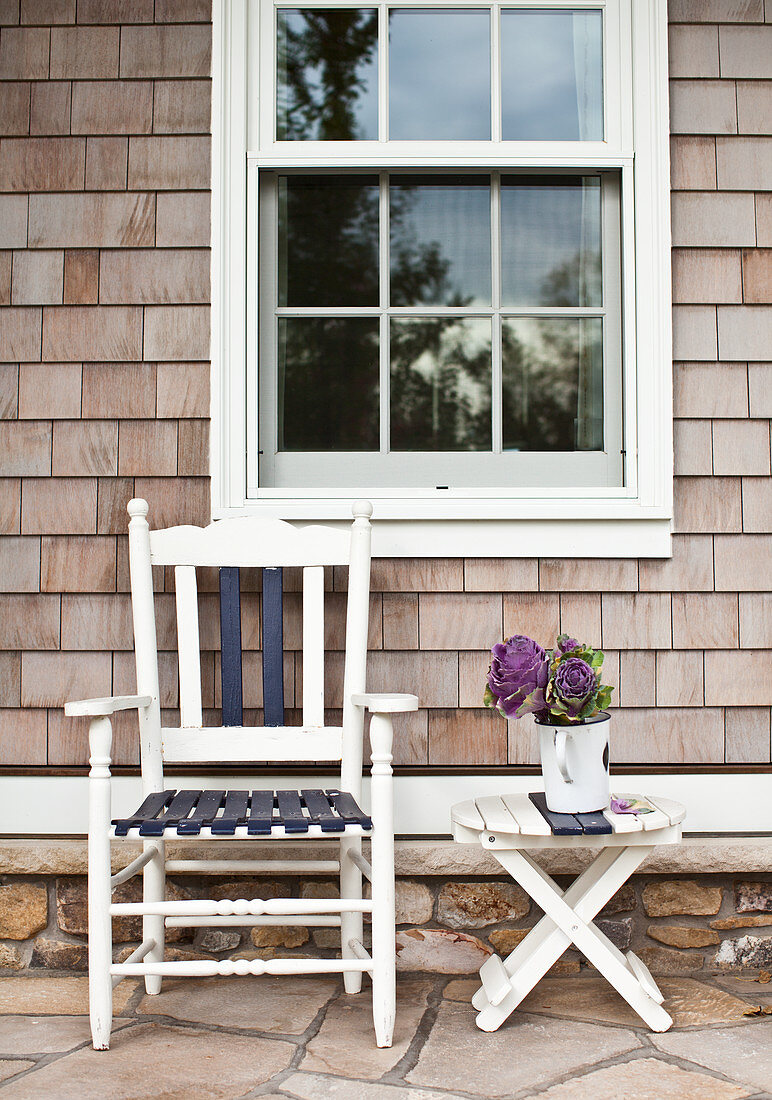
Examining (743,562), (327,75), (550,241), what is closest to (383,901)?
(743,562)

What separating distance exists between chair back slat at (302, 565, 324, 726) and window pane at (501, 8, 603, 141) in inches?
50.6

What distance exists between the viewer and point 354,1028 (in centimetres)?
189

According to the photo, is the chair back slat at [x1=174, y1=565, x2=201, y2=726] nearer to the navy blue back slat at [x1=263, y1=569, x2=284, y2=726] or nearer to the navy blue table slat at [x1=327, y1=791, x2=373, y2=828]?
the navy blue back slat at [x1=263, y1=569, x2=284, y2=726]

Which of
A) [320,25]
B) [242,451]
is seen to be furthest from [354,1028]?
[320,25]

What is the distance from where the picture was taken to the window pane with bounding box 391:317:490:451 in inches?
94.5

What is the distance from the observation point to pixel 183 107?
2.34m

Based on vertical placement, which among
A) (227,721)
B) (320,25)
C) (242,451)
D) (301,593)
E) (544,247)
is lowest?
(227,721)

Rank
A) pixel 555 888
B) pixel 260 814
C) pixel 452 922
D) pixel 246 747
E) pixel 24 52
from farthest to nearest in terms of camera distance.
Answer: pixel 24 52 → pixel 452 922 → pixel 246 747 → pixel 555 888 → pixel 260 814

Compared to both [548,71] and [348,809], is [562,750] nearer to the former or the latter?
[348,809]

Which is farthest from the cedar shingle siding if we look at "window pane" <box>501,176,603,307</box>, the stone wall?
the stone wall

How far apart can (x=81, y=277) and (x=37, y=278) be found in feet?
0.37

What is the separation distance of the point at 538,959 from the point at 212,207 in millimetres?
1933

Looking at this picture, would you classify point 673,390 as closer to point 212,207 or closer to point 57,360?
point 212,207

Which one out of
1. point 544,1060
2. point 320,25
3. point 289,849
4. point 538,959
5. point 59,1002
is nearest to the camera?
point 544,1060
